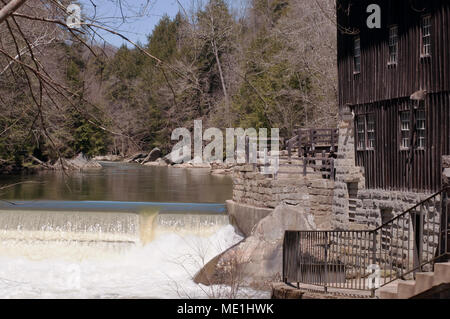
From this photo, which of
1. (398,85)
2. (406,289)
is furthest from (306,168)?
(406,289)

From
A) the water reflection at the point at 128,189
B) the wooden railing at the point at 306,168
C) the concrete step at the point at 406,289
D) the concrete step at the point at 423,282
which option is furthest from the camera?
the water reflection at the point at 128,189

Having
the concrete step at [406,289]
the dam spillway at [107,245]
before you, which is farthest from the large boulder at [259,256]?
the concrete step at [406,289]

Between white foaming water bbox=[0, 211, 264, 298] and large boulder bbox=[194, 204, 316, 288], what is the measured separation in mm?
1129

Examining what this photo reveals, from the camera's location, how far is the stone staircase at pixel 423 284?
9953 millimetres

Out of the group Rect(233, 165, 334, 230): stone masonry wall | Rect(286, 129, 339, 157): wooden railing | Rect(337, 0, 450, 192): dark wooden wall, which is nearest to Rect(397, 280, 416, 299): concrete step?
Rect(337, 0, 450, 192): dark wooden wall

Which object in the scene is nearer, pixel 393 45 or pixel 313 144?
pixel 393 45

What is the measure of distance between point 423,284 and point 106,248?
43.5 ft

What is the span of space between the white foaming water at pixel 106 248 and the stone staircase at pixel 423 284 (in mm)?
8342

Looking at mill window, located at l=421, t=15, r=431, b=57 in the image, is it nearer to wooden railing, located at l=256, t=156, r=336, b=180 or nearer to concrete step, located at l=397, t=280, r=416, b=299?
wooden railing, located at l=256, t=156, r=336, b=180

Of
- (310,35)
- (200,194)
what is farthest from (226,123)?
(200,194)

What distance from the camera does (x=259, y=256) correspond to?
58.9ft

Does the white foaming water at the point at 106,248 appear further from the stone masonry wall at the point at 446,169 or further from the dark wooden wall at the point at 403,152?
the stone masonry wall at the point at 446,169

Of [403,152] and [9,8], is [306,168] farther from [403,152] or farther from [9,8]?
[9,8]
